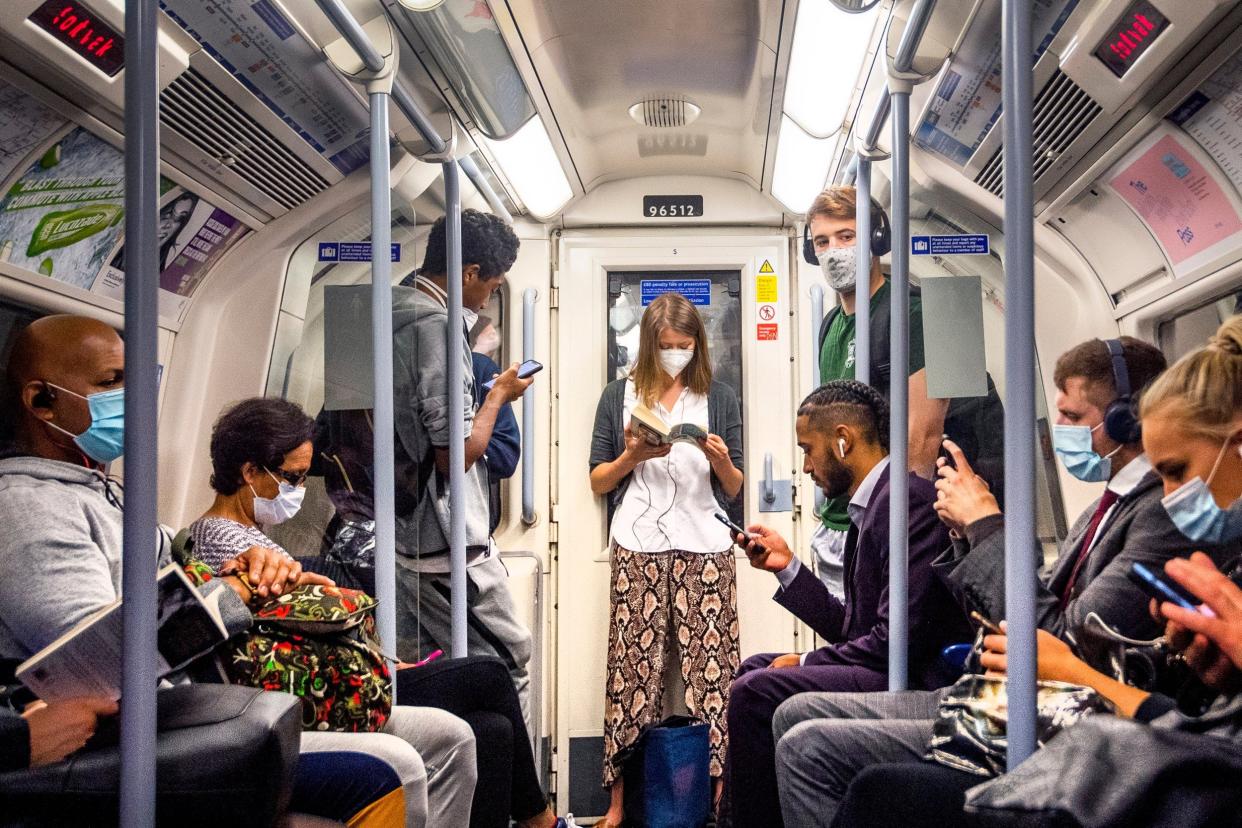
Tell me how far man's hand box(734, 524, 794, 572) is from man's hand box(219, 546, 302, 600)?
1467mm

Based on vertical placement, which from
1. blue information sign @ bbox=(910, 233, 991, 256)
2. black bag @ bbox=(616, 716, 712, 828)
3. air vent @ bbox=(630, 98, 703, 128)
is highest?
air vent @ bbox=(630, 98, 703, 128)

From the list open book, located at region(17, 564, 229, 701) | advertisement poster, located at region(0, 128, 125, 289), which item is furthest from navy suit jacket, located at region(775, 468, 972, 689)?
advertisement poster, located at region(0, 128, 125, 289)

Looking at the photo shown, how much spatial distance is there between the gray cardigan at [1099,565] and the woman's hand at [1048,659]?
73 millimetres

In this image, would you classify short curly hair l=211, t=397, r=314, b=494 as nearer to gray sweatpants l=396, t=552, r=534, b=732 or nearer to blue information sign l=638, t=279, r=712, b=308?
gray sweatpants l=396, t=552, r=534, b=732

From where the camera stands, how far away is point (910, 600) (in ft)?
9.48

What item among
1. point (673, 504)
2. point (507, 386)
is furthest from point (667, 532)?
point (507, 386)

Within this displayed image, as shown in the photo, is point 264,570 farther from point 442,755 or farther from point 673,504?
point 673,504

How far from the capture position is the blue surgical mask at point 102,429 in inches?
81.1

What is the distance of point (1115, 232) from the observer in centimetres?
273

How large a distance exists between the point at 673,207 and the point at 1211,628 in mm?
4158

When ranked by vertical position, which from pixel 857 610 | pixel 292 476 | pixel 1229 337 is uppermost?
pixel 1229 337

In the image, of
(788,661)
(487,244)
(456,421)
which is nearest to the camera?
(788,661)

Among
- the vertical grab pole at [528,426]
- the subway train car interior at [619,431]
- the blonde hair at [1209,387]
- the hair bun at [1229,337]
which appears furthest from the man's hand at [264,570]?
the vertical grab pole at [528,426]

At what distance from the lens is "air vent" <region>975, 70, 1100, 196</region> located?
2.70m
